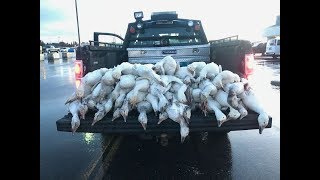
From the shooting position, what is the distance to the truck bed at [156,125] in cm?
362

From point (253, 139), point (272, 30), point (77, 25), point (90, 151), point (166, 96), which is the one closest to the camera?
point (166, 96)

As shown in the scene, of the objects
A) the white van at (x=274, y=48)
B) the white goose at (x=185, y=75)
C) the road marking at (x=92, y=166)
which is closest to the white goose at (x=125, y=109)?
the white goose at (x=185, y=75)

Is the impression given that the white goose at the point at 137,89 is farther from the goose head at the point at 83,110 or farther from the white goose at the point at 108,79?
the goose head at the point at 83,110

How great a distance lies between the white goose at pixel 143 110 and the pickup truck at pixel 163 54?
0.07 meters

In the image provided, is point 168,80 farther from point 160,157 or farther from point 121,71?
point 160,157

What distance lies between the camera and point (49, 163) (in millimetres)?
4918

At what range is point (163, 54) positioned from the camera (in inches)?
233

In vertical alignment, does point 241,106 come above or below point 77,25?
below

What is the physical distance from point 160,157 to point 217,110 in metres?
1.65

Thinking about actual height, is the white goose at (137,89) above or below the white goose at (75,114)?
above
